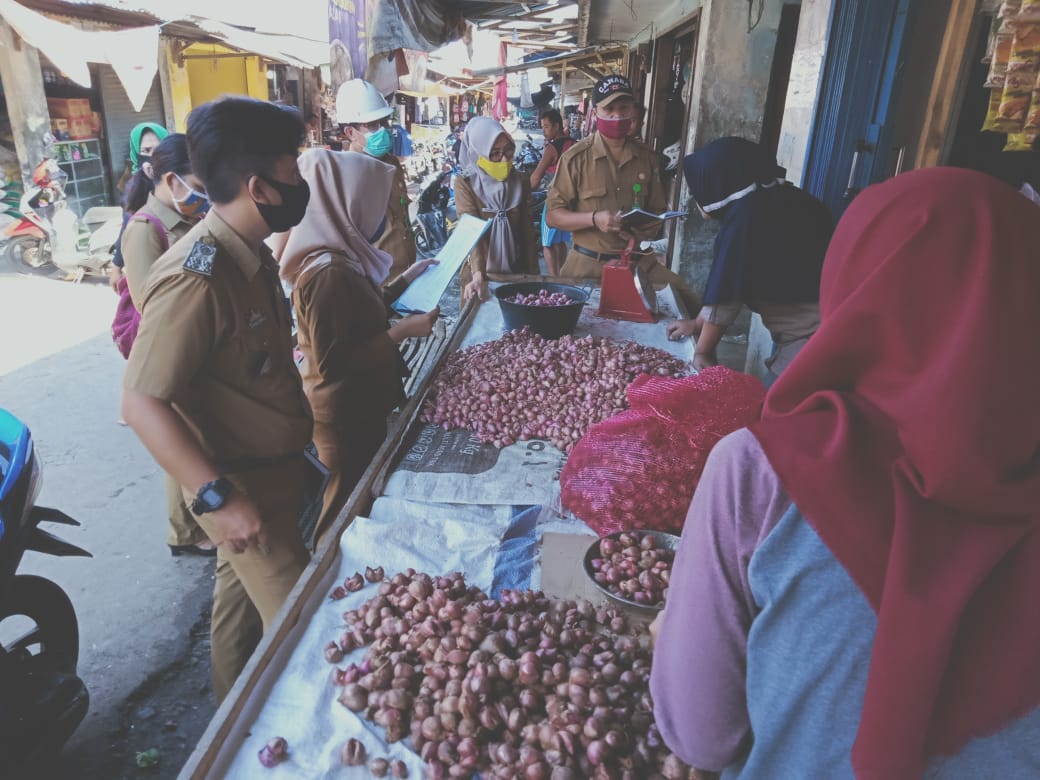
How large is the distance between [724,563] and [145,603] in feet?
10.8

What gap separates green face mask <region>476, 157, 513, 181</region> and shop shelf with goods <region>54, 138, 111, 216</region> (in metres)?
Answer: 8.35

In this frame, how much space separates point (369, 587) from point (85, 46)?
9073 millimetres

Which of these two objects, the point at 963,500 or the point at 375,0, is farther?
the point at 375,0

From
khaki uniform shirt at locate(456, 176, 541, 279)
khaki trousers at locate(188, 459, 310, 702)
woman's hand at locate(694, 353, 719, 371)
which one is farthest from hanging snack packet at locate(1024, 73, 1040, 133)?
khaki uniform shirt at locate(456, 176, 541, 279)

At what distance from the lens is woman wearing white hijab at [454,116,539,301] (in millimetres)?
5570

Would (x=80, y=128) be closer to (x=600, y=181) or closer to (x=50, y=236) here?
(x=50, y=236)

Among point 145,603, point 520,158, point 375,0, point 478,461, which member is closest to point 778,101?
point 375,0

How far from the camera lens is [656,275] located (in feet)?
15.5

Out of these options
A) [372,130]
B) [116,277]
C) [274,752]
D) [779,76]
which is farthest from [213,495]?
[779,76]

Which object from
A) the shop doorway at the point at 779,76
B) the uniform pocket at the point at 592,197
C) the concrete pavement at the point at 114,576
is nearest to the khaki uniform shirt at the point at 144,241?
the concrete pavement at the point at 114,576

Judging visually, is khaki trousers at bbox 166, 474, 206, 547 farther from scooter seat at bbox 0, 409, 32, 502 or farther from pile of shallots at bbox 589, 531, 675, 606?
pile of shallots at bbox 589, 531, 675, 606

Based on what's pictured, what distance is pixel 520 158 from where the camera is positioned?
14.2 m

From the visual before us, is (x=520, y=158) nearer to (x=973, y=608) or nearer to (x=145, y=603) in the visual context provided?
(x=145, y=603)

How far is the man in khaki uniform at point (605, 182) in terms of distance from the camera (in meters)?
4.72
